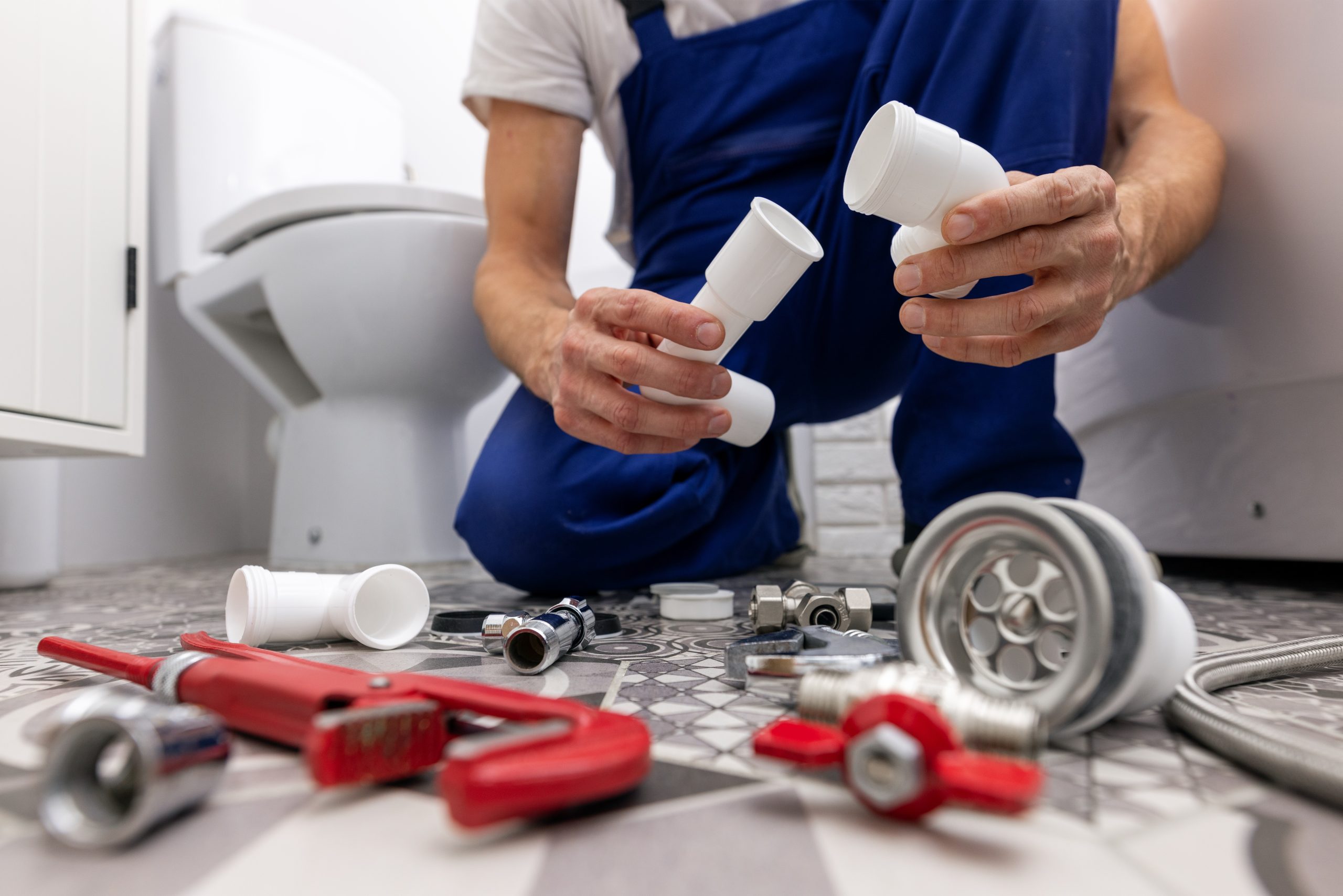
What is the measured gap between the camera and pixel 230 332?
1.36m

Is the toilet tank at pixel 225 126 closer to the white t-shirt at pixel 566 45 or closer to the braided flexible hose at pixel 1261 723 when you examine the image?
the white t-shirt at pixel 566 45

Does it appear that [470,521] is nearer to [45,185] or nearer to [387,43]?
[45,185]

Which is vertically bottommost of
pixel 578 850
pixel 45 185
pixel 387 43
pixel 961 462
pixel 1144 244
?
pixel 578 850

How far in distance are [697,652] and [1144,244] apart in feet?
1.46

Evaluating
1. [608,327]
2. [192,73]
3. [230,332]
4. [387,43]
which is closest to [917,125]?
[608,327]

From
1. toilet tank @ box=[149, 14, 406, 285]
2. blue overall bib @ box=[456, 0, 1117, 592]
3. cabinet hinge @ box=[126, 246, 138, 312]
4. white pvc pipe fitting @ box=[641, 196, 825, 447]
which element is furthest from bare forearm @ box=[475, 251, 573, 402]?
toilet tank @ box=[149, 14, 406, 285]

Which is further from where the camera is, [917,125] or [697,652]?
[697,652]

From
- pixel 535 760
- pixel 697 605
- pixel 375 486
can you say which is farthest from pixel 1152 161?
pixel 375 486

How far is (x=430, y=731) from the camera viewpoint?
0.32 m

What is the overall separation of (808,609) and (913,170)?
0.32 m

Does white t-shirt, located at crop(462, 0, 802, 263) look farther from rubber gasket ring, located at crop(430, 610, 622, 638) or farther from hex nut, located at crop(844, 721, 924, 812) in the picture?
hex nut, located at crop(844, 721, 924, 812)

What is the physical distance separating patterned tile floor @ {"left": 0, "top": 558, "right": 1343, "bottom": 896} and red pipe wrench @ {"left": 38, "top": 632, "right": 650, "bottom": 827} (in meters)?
0.02

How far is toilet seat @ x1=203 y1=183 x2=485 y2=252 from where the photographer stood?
3.60ft

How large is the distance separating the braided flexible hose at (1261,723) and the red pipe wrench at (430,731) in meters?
0.23
